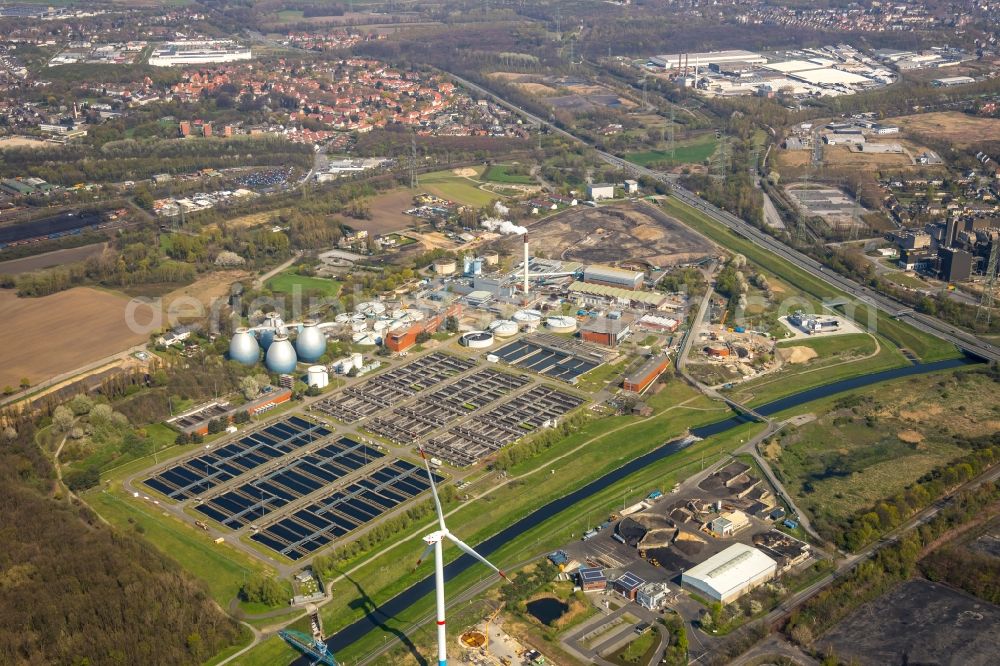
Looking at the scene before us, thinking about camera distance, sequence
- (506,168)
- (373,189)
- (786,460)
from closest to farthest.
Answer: (786,460), (373,189), (506,168)

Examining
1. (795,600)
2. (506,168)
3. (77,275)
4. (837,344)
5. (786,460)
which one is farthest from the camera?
(506,168)

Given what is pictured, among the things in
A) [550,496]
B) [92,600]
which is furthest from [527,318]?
[92,600]

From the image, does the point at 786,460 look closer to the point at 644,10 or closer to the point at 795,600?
the point at 795,600

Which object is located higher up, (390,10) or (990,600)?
(390,10)

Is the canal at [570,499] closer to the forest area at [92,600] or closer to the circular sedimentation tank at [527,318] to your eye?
the forest area at [92,600]

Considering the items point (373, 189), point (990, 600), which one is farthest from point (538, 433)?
point (373, 189)

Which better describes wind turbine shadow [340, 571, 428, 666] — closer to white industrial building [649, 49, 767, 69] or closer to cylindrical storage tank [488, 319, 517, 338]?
cylindrical storage tank [488, 319, 517, 338]

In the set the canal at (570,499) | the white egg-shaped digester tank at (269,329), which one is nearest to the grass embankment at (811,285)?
the canal at (570,499)

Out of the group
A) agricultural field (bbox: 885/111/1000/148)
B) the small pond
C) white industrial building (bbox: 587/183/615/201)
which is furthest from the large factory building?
agricultural field (bbox: 885/111/1000/148)
